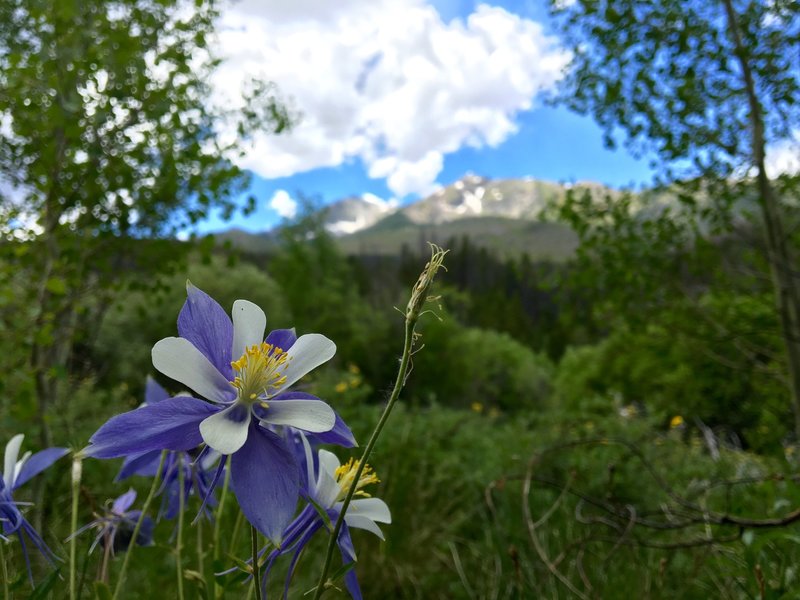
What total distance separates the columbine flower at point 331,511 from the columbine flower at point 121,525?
1.12 feet

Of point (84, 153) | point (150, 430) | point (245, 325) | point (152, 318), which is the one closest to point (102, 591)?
point (150, 430)

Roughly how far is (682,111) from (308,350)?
3.91m

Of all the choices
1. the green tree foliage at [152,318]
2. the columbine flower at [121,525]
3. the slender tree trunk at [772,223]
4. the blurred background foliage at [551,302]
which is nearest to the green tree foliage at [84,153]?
the blurred background foliage at [551,302]

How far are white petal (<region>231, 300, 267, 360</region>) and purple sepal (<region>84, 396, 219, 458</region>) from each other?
4.0 inches

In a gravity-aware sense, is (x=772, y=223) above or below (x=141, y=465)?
above

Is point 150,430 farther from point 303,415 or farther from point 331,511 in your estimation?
point 331,511

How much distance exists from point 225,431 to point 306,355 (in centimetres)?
16

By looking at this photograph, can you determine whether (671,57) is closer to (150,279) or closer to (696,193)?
(696,193)

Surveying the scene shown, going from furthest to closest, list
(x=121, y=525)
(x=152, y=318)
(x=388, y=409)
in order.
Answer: (x=152, y=318), (x=121, y=525), (x=388, y=409)

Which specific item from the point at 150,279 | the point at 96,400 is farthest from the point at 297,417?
the point at 96,400

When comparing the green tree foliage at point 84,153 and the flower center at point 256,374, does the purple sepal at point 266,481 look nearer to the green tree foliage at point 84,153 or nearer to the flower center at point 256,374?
the flower center at point 256,374

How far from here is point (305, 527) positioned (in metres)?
0.69

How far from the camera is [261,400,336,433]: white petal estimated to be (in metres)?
0.59

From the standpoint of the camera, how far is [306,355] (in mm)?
721
